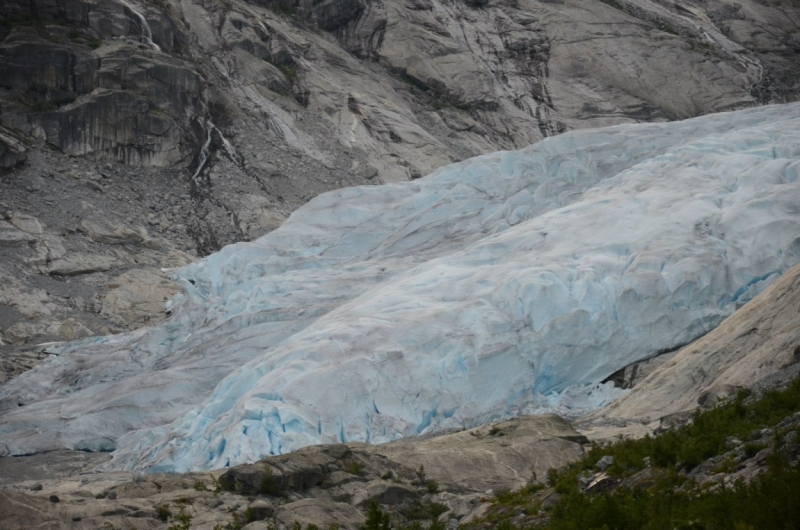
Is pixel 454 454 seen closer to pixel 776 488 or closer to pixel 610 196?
pixel 776 488

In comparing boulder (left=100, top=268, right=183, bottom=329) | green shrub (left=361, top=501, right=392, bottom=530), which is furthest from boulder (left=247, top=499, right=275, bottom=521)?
boulder (left=100, top=268, right=183, bottom=329)

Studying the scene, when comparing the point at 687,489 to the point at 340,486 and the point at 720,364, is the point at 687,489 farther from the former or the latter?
the point at 720,364

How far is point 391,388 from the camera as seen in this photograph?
66.4ft

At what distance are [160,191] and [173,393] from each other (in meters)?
15.4

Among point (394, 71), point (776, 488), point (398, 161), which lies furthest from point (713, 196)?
point (394, 71)

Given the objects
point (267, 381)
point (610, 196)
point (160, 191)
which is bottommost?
point (160, 191)

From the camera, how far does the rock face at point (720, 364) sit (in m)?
15.4

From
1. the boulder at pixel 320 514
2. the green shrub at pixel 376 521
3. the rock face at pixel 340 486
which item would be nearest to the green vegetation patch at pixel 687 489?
the green shrub at pixel 376 521

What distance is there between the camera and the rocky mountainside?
3253 cm

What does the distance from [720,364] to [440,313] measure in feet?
22.0

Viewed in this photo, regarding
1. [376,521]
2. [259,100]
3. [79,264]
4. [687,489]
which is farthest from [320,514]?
[259,100]

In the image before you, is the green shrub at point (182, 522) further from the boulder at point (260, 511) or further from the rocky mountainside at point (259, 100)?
the rocky mountainside at point (259, 100)

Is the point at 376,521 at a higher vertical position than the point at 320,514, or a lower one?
higher

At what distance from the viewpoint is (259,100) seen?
144 feet
